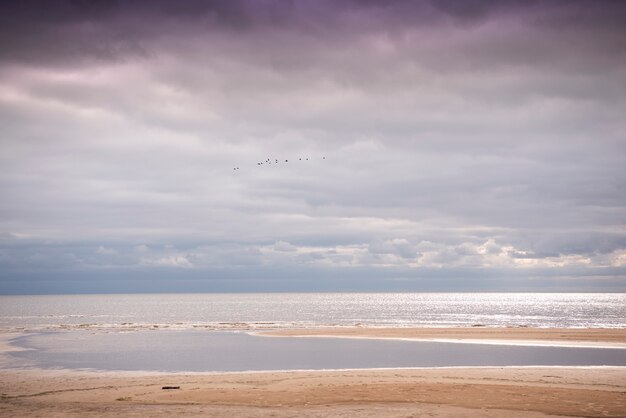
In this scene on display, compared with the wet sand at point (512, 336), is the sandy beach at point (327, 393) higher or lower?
higher

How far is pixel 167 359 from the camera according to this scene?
43906 mm

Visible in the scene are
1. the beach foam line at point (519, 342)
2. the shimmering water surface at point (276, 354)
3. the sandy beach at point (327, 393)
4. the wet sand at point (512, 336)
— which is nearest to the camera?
the sandy beach at point (327, 393)

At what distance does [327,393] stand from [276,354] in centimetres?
2156

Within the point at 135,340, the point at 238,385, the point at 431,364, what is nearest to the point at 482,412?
the point at 238,385

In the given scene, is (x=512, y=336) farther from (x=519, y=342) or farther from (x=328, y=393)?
(x=328, y=393)

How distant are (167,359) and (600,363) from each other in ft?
106

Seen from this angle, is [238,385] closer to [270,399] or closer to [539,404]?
[270,399]

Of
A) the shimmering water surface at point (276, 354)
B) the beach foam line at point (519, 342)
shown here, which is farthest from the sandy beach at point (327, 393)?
the beach foam line at point (519, 342)

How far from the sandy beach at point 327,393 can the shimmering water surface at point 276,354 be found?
15.4ft

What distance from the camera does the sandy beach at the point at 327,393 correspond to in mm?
22500

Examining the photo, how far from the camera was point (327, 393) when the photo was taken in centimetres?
2645

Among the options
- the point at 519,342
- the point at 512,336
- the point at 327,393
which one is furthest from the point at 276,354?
the point at 512,336

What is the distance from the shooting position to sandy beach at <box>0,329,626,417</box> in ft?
73.8

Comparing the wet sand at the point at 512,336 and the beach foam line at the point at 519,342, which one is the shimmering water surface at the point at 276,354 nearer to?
the beach foam line at the point at 519,342
